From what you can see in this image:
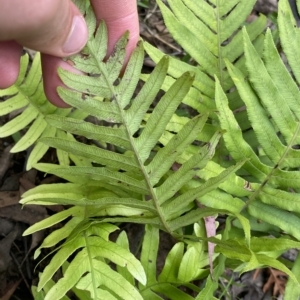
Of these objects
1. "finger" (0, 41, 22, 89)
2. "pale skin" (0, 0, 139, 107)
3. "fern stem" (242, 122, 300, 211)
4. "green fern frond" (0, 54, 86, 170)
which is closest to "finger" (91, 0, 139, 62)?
"pale skin" (0, 0, 139, 107)

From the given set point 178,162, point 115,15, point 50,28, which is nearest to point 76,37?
point 50,28

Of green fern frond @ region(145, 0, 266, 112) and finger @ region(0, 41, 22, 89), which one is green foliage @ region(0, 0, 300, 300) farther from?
finger @ region(0, 41, 22, 89)

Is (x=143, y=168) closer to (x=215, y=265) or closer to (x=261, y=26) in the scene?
(x=215, y=265)

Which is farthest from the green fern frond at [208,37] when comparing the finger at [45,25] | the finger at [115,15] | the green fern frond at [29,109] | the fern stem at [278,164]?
the green fern frond at [29,109]

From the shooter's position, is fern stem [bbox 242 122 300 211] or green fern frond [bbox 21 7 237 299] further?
fern stem [bbox 242 122 300 211]

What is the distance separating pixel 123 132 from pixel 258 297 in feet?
3.97

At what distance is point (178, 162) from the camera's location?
1.45 m

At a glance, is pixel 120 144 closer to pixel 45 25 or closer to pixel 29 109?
pixel 45 25

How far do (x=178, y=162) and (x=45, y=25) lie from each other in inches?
23.8

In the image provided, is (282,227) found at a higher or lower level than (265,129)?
lower

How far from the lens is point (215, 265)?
1.54 metres

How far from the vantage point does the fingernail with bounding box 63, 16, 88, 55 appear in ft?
3.95

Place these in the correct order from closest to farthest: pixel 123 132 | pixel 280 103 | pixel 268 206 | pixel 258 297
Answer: pixel 123 132 → pixel 280 103 → pixel 268 206 → pixel 258 297

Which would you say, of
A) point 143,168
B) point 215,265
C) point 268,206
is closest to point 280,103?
point 268,206
